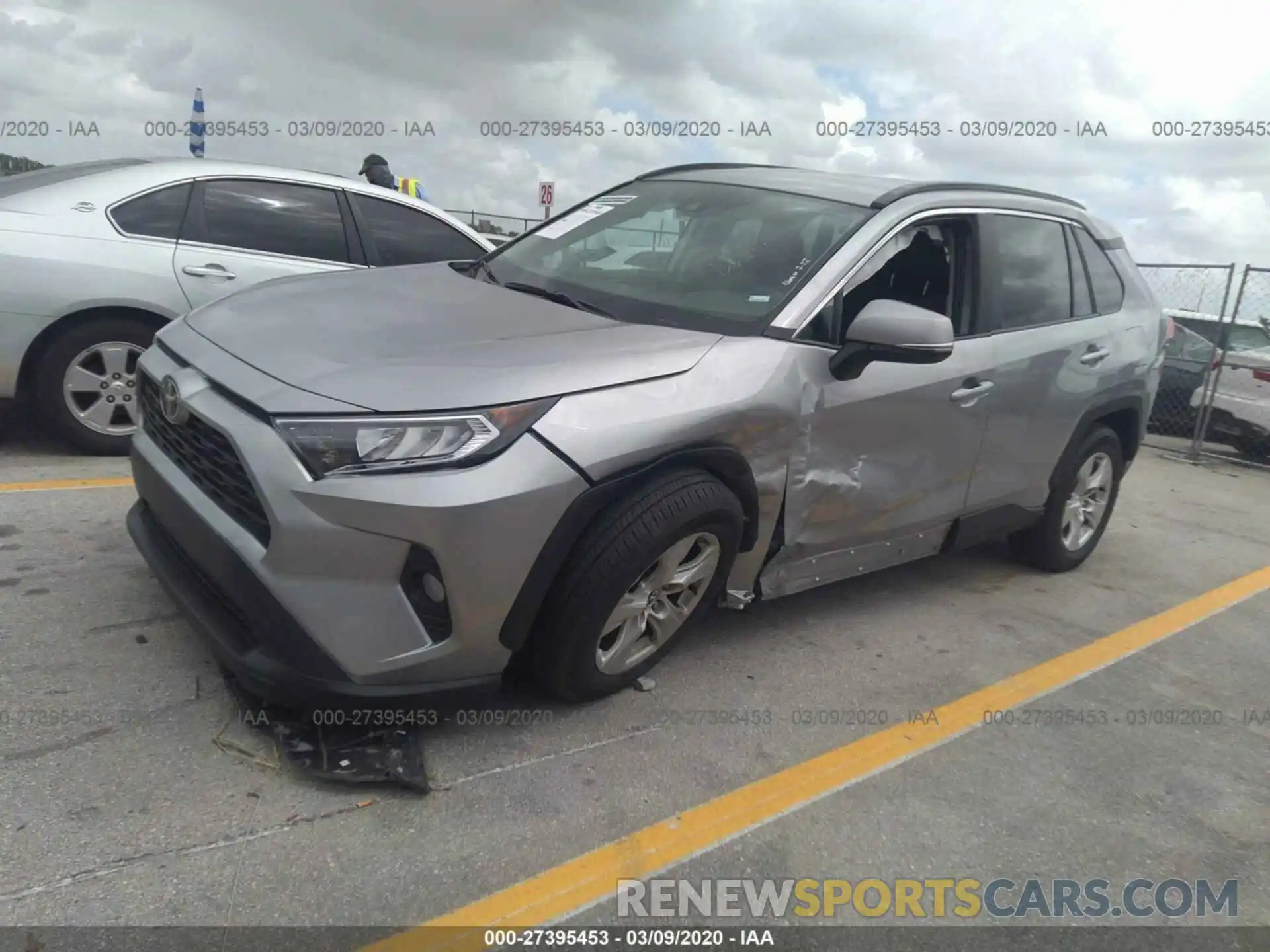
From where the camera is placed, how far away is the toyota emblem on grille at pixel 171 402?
8.57ft

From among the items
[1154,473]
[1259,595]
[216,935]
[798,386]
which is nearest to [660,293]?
[798,386]

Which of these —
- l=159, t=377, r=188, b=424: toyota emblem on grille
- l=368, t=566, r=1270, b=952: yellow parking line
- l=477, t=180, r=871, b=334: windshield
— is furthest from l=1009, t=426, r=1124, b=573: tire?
l=159, t=377, r=188, b=424: toyota emblem on grille

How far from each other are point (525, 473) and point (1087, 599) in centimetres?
338

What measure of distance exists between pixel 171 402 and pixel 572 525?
4.00 ft

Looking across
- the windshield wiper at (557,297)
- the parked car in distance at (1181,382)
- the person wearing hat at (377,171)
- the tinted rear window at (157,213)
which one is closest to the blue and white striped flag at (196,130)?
the person wearing hat at (377,171)

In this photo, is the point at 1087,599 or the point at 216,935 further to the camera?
the point at 1087,599

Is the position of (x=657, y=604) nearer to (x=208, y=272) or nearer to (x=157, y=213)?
(x=208, y=272)

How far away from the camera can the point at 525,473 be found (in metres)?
2.35

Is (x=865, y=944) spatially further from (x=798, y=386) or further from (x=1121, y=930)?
(x=798, y=386)

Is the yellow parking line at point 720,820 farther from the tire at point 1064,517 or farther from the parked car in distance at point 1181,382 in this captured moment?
the parked car in distance at point 1181,382

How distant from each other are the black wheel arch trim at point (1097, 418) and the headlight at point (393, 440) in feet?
10.0

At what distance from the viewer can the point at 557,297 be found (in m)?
3.27

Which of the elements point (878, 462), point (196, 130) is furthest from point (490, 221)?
point (878, 462)

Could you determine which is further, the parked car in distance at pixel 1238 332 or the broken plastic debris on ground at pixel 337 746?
the parked car in distance at pixel 1238 332
